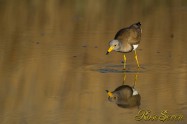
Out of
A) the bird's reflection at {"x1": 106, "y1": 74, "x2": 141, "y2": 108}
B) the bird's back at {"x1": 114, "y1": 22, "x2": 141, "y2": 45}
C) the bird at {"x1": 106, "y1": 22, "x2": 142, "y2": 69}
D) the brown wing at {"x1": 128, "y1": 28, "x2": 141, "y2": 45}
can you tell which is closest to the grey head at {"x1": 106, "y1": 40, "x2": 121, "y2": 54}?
the bird at {"x1": 106, "y1": 22, "x2": 142, "y2": 69}

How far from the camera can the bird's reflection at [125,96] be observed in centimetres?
1002

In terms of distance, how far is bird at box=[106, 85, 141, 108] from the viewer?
1003cm

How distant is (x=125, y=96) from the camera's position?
10.5m

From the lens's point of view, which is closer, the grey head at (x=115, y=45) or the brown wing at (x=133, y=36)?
the grey head at (x=115, y=45)

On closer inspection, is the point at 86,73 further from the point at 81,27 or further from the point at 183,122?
the point at 81,27

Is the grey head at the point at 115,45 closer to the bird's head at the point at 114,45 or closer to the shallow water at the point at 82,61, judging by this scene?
the bird's head at the point at 114,45

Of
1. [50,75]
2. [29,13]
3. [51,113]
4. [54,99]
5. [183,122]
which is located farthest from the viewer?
[29,13]

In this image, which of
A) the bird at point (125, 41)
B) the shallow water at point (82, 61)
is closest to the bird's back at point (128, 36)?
the bird at point (125, 41)

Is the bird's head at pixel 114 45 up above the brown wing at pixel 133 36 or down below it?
below

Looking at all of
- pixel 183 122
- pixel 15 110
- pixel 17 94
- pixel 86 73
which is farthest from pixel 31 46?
pixel 183 122

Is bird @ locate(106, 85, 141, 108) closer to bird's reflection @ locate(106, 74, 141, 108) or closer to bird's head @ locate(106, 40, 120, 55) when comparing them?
bird's reflection @ locate(106, 74, 141, 108)

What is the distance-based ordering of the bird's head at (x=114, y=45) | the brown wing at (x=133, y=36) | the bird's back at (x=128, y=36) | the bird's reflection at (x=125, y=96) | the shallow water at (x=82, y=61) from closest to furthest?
the shallow water at (x=82, y=61)
the bird's reflection at (x=125, y=96)
the bird's head at (x=114, y=45)
the bird's back at (x=128, y=36)
the brown wing at (x=133, y=36)

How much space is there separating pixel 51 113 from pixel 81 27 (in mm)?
9324

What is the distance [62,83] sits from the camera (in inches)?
452
